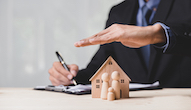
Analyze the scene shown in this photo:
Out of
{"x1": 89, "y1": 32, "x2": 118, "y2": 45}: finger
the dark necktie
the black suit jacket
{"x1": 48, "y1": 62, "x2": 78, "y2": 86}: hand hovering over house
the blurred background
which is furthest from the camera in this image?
the blurred background

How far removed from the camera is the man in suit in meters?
0.83

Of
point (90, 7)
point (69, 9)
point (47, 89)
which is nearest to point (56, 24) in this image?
point (69, 9)

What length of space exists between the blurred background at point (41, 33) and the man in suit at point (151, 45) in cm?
64

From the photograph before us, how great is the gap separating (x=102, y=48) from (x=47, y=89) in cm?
105

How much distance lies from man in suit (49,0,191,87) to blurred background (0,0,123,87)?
25.1 inches

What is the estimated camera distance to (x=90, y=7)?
2641mm

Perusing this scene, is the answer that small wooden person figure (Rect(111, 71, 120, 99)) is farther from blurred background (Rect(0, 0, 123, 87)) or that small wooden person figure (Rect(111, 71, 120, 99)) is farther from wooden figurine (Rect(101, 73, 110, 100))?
blurred background (Rect(0, 0, 123, 87))

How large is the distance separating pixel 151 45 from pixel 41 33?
164 cm

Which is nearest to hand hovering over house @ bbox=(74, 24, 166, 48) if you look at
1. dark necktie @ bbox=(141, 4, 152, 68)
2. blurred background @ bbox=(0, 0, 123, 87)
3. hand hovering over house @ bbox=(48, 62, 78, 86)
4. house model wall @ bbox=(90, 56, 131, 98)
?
house model wall @ bbox=(90, 56, 131, 98)

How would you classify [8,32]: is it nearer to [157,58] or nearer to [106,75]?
[157,58]

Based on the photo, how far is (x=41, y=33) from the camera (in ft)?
8.60

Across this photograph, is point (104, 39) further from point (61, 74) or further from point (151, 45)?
point (151, 45)

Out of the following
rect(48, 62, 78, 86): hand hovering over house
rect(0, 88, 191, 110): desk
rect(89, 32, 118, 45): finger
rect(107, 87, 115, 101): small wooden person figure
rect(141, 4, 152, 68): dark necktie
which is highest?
rect(141, 4, 152, 68): dark necktie

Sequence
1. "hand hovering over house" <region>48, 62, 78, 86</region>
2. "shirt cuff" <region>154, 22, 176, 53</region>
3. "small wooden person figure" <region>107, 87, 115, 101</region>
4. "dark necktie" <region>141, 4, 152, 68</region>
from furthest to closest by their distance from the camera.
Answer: "dark necktie" <region>141, 4, 152, 68</region> → "hand hovering over house" <region>48, 62, 78, 86</region> → "shirt cuff" <region>154, 22, 176, 53</region> → "small wooden person figure" <region>107, 87, 115, 101</region>
